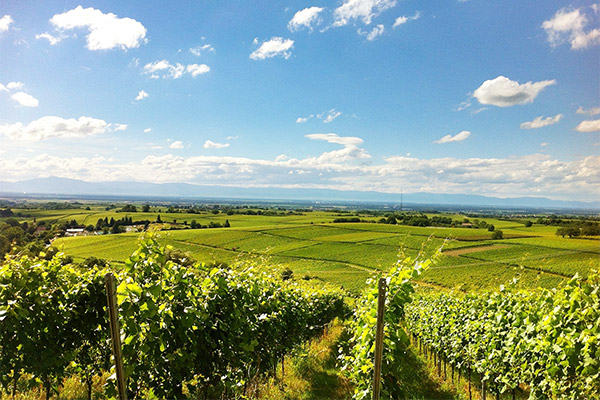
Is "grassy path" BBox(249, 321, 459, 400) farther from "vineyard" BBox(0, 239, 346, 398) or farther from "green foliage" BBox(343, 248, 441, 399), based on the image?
"vineyard" BBox(0, 239, 346, 398)

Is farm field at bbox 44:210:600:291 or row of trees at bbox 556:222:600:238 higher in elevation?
row of trees at bbox 556:222:600:238

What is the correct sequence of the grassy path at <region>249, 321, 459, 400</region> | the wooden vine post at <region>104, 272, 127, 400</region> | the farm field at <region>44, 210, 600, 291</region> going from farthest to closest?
the farm field at <region>44, 210, 600, 291</region>, the grassy path at <region>249, 321, 459, 400</region>, the wooden vine post at <region>104, 272, 127, 400</region>

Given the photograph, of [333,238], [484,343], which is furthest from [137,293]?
[333,238]

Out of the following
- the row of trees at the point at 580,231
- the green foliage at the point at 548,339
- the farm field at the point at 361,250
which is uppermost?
the green foliage at the point at 548,339

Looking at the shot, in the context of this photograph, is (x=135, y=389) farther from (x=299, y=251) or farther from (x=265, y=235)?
(x=265, y=235)

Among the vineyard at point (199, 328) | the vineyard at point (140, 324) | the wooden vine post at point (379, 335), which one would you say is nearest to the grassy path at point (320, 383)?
the vineyard at point (199, 328)

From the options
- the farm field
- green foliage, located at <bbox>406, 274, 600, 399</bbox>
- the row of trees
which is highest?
green foliage, located at <bbox>406, 274, 600, 399</bbox>

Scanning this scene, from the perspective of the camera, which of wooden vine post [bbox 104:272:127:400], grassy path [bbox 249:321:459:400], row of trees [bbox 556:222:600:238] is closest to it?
wooden vine post [bbox 104:272:127:400]

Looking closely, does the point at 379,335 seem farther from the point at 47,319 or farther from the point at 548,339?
the point at 47,319

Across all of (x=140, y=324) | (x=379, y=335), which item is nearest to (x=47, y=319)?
(x=140, y=324)

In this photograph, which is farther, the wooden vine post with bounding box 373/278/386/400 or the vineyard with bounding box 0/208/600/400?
the vineyard with bounding box 0/208/600/400

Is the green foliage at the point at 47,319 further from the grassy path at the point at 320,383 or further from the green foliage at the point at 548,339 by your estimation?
the green foliage at the point at 548,339

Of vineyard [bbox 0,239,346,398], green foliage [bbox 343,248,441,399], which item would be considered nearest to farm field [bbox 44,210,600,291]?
vineyard [bbox 0,239,346,398]

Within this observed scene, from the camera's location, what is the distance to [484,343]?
825 cm
